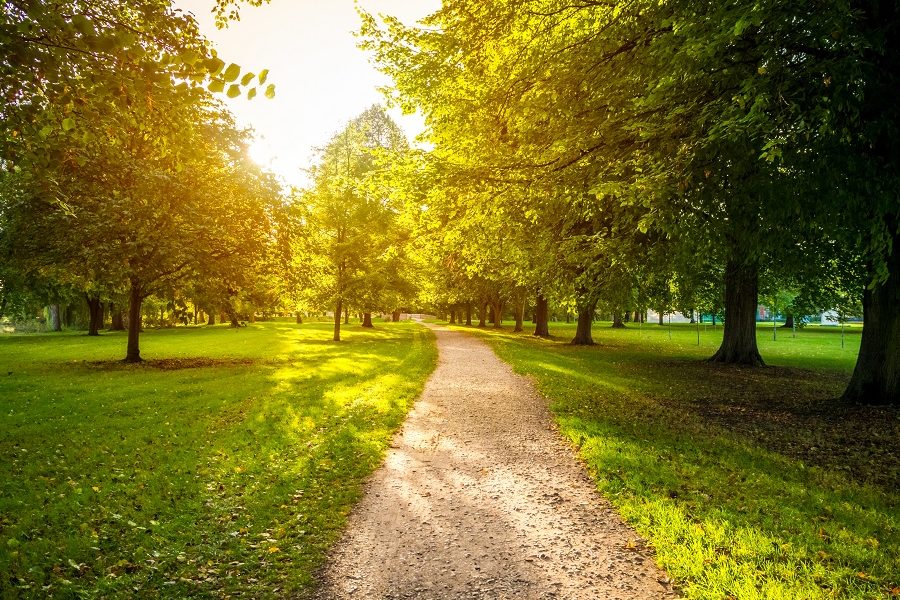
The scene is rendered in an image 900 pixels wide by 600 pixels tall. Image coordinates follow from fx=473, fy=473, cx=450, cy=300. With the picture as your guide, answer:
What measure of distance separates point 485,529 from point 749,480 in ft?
12.8

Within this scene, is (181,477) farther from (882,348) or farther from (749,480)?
(882,348)

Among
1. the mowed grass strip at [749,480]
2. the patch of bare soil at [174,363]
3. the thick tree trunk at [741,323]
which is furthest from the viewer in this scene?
the thick tree trunk at [741,323]

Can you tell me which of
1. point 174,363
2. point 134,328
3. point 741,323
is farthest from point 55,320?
point 741,323

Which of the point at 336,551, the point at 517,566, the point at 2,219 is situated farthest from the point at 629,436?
the point at 2,219

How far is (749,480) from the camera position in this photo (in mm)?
6383

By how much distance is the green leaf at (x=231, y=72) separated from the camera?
3549 millimetres

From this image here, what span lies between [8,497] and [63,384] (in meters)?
9.52

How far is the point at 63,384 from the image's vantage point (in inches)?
535

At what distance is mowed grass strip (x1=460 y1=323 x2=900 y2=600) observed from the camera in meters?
4.20

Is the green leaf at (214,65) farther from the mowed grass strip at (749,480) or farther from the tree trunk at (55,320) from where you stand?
the tree trunk at (55,320)

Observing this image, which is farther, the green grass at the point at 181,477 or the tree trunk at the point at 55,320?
the tree trunk at the point at 55,320

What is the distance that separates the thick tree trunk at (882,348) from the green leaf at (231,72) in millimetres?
12746

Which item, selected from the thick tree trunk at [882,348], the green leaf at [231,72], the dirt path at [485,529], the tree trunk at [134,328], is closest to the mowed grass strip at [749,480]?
the dirt path at [485,529]

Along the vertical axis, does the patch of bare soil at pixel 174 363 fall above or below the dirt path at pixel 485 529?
below
